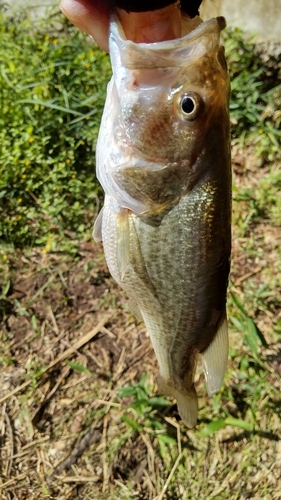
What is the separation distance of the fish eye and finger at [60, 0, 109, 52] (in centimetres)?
34

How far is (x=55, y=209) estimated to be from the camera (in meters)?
3.49

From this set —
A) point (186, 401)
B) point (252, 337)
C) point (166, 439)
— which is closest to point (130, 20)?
point (186, 401)

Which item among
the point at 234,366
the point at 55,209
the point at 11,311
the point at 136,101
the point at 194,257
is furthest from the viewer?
the point at 55,209

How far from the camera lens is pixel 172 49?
1.32 meters

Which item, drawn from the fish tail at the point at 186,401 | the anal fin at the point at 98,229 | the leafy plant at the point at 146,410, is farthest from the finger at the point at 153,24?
the leafy plant at the point at 146,410

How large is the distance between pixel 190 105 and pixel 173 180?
0.23m

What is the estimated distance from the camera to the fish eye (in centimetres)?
137

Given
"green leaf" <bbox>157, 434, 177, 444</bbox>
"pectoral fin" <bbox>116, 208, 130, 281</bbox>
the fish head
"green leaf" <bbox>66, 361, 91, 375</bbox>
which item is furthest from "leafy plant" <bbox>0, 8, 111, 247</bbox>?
the fish head

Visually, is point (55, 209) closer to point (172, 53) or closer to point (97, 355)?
point (97, 355)

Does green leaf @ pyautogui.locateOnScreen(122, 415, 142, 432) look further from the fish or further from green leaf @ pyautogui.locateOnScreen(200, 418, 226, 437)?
the fish

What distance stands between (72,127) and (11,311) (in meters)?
1.42

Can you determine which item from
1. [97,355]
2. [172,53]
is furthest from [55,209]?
[172,53]

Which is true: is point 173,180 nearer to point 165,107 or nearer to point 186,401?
point 165,107

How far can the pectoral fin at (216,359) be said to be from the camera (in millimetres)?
1740
